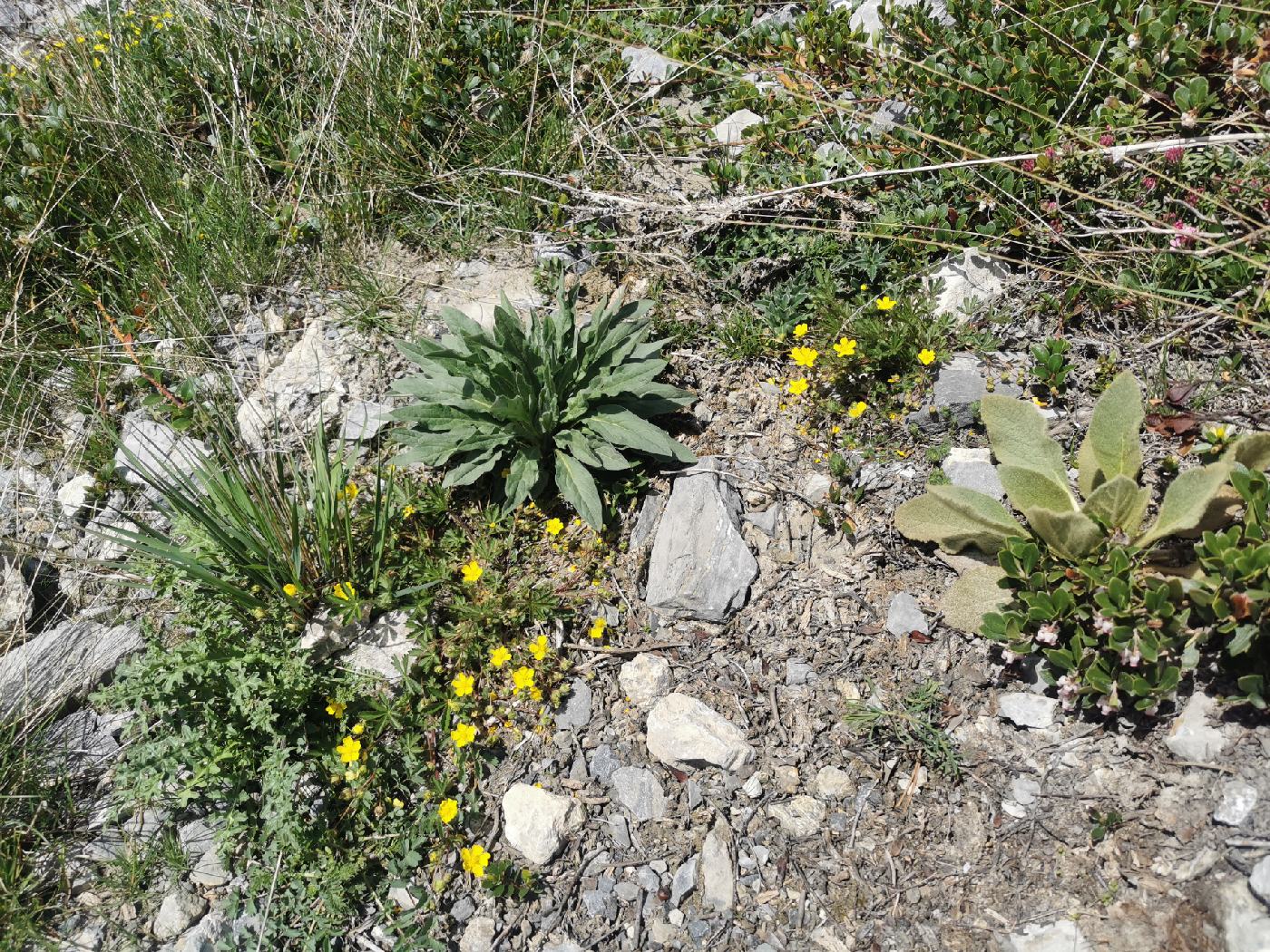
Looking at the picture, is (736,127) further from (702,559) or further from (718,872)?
(718,872)

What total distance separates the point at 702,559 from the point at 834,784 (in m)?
0.91

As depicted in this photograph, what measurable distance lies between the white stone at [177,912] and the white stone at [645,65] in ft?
14.1

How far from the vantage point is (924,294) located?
3641mm

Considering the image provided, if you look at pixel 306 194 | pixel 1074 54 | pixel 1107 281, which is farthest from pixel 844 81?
pixel 306 194

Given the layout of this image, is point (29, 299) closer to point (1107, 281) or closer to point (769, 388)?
point (769, 388)

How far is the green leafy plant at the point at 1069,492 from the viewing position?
2613 millimetres

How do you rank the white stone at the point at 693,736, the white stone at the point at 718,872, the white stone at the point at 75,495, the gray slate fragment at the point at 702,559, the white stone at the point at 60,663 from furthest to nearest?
1. the white stone at the point at 75,495
2. the white stone at the point at 60,663
3. the gray slate fragment at the point at 702,559
4. the white stone at the point at 693,736
5. the white stone at the point at 718,872

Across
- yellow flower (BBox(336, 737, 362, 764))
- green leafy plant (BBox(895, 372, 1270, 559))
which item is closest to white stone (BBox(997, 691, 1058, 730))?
green leafy plant (BBox(895, 372, 1270, 559))

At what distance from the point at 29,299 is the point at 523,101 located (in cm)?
276

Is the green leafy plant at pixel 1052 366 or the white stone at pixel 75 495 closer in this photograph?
the green leafy plant at pixel 1052 366

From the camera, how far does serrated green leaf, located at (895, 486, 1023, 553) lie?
292cm

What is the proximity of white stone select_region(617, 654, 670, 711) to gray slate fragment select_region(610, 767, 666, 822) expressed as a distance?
236 mm

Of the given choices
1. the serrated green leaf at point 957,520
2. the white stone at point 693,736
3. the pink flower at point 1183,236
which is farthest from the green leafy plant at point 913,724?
the pink flower at point 1183,236

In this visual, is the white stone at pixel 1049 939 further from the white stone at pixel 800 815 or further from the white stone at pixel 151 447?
the white stone at pixel 151 447
